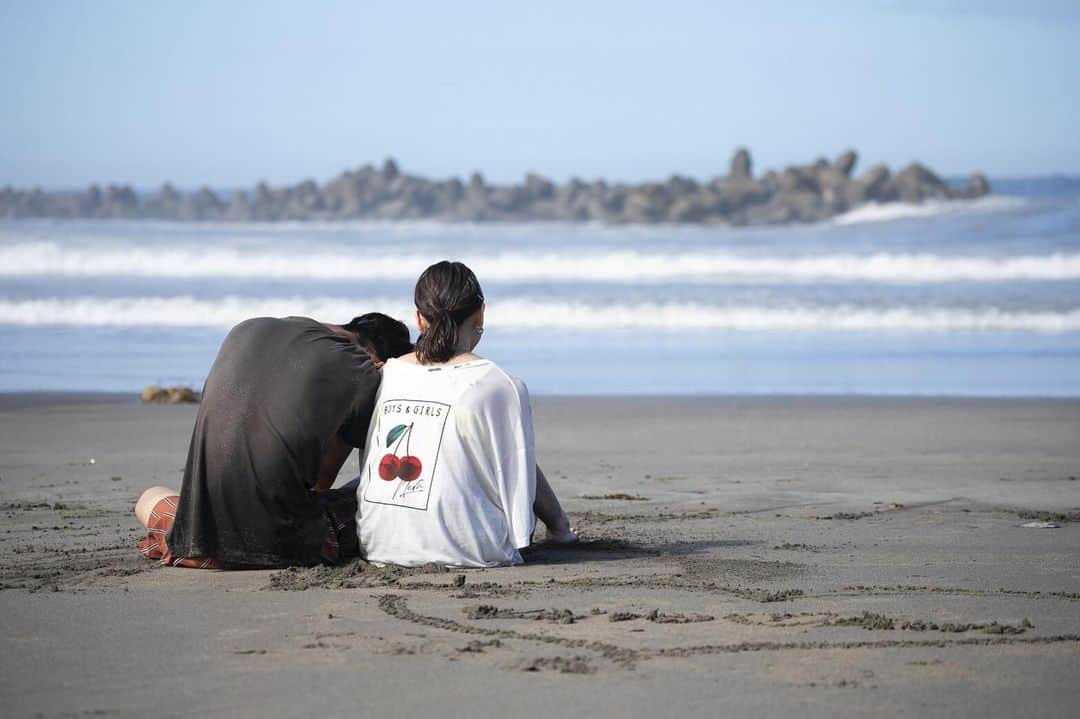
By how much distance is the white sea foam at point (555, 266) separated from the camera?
24141 mm

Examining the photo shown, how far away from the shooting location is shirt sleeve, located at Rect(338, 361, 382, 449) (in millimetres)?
4785

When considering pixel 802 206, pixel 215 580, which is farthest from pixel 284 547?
pixel 802 206

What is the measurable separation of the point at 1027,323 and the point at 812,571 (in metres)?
13.2

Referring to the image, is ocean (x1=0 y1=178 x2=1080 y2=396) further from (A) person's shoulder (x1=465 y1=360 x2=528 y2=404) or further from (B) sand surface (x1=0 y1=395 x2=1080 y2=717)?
(A) person's shoulder (x1=465 y1=360 x2=528 y2=404)

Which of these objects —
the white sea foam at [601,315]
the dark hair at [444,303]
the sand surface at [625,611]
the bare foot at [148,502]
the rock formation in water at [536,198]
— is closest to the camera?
the sand surface at [625,611]

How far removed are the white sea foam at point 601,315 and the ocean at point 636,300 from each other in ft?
0.17

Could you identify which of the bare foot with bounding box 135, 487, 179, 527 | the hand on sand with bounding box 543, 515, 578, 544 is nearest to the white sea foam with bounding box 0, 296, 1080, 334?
the hand on sand with bounding box 543, 515, 578, 544

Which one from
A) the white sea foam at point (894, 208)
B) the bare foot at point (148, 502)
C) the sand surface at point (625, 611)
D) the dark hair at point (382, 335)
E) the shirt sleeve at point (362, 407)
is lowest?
the sand surface at point (625, 611)

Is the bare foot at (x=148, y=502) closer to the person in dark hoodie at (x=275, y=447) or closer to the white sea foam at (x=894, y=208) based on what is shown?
the person in dark hoodie at (x=275, y=447)

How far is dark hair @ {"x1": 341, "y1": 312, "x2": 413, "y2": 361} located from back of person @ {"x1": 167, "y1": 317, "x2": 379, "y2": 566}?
0.16m

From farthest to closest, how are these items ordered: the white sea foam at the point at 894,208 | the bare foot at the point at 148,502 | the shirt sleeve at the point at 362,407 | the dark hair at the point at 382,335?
the white sea foam at the point at 894,208, the bare foot at the point at 148,502, the dark hair at the point at 382,335, the shirt sleeve at the point at 362,407

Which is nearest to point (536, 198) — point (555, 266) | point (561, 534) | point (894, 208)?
point (894, 208)

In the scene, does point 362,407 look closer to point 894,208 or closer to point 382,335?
point 382,335
